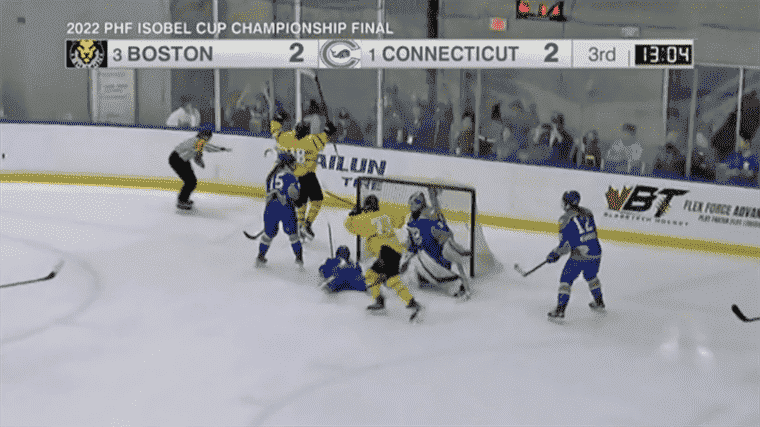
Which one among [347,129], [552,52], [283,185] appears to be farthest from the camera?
[347,129]

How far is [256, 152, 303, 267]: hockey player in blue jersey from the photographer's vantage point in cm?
820

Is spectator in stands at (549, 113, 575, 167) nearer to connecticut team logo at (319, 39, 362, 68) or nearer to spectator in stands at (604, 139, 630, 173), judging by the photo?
spectator in stands at (604, 139, 630, 173)

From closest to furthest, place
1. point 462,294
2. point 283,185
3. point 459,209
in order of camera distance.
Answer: point 462,294, point 283,185, point 459,209

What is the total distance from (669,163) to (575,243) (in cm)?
341

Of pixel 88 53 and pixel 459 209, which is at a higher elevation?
pixel 88 53

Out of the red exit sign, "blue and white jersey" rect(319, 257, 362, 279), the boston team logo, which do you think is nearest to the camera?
"blue and white jersey" rect(319, 257, 362, 279)

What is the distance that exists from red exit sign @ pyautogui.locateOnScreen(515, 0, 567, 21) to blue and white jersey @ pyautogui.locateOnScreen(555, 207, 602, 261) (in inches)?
155

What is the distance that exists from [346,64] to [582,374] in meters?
7.01

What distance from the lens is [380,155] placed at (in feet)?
37.4

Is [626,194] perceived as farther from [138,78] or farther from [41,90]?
[41,90]

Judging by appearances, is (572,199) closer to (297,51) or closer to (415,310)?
(415,310)

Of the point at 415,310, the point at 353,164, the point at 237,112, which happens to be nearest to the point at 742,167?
the point at 415,310

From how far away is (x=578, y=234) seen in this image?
6867 mm
